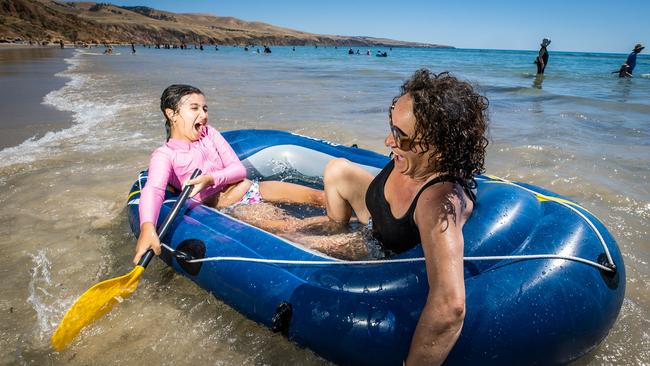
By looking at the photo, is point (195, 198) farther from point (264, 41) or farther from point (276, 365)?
point (264, 41)

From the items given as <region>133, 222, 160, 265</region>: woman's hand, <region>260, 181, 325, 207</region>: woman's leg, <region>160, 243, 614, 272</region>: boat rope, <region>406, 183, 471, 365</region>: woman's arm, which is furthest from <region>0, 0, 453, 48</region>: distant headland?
<region>406, 183, 471, 365</region>: woman's arm

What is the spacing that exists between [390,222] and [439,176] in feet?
1.40

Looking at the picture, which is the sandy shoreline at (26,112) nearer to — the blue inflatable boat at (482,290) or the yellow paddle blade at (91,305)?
the yellow paddle blade at (91,305)

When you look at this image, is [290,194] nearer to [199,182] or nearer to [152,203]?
[199,182]

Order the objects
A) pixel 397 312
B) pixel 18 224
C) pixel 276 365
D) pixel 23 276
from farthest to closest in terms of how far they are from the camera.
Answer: pixel 18 224 → pixel 23 276 → pixel 276 365 → pixel 397 312

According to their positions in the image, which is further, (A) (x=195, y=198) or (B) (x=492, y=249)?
(A) (x=195, y=198)

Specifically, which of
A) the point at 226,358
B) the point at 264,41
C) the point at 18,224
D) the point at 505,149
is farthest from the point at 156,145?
the point at 264,41

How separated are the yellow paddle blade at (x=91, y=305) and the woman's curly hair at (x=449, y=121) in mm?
1746

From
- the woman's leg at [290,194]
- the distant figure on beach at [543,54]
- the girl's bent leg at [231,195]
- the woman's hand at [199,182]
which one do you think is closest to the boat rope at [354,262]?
the woman's hand at [199,182]

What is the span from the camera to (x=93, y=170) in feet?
15.5

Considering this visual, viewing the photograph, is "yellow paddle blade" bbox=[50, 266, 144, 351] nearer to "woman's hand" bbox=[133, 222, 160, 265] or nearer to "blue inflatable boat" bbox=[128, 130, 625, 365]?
"woman's hand" bbox=[133, 222, 160, 265]

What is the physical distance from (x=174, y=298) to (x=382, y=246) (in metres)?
1.37

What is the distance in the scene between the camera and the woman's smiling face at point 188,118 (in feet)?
9.59

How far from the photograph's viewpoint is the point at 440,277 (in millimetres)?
1340
